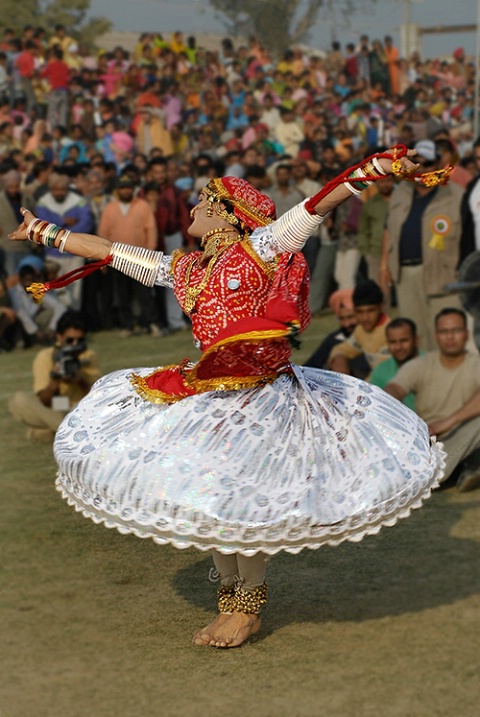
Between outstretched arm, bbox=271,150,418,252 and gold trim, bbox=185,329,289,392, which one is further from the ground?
outstretched arm, bbox=271,150,418,252

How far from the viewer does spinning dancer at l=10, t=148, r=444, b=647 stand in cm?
489

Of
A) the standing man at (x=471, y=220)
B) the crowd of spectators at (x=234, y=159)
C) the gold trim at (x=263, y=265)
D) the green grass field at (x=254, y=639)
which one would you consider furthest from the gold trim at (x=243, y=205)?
the standing man at (x=471, y=220)

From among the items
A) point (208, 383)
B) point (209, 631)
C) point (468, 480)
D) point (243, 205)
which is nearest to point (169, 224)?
point (468, 480)

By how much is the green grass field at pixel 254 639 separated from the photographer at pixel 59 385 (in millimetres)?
1970

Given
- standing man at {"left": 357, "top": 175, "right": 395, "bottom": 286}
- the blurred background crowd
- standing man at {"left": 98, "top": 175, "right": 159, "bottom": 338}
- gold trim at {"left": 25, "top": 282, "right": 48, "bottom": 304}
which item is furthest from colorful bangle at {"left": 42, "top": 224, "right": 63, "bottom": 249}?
standing man at {"left": 98, "top": 175, "right": 159, "bottom": 338}

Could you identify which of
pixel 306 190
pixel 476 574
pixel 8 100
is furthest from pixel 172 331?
pixel 476 574

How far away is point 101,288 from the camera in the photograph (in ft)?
50.0

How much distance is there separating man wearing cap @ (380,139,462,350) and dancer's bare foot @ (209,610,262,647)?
5721 mm

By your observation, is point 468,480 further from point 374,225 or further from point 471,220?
point 374,225

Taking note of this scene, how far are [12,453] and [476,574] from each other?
4309 mm

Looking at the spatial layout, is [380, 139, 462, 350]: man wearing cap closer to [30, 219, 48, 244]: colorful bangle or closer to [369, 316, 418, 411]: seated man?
[369, 316, 418, 411]: seated man

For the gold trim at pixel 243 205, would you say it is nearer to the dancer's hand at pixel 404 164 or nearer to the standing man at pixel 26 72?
the dancer's hand at pixel 404 164

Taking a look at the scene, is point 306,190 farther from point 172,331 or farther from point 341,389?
point 341,389

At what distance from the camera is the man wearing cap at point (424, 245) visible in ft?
35.3
